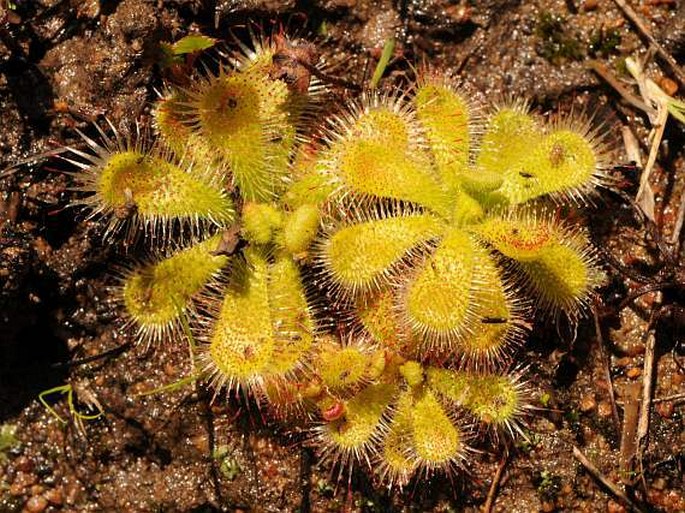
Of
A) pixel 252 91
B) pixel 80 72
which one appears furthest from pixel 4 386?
pixel 252 91

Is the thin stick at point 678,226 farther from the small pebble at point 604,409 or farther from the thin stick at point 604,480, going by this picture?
the thin stick at point 604,480

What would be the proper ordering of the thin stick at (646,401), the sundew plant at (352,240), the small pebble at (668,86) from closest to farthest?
1. the sundew plant at (352,240)
2. the thin stick at (646,401)
3. the small pebble at (668,86)

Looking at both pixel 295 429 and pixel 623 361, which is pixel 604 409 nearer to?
pixel 623 361

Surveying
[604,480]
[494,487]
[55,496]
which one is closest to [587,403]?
[604,480]

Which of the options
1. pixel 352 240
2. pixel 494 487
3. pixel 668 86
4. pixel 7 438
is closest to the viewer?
pixel 352 240

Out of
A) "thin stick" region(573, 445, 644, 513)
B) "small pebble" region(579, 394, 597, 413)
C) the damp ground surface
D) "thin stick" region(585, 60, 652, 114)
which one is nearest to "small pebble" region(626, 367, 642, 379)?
the damp ground surface

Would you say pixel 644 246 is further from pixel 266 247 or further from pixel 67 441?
A: pixel 67 441

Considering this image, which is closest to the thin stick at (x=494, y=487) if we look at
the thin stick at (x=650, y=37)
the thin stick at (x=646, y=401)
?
the thin stick at (x=646, y=401)

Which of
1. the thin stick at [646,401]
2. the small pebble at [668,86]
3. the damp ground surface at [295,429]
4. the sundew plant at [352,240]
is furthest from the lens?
the small pebble at [668,86]
